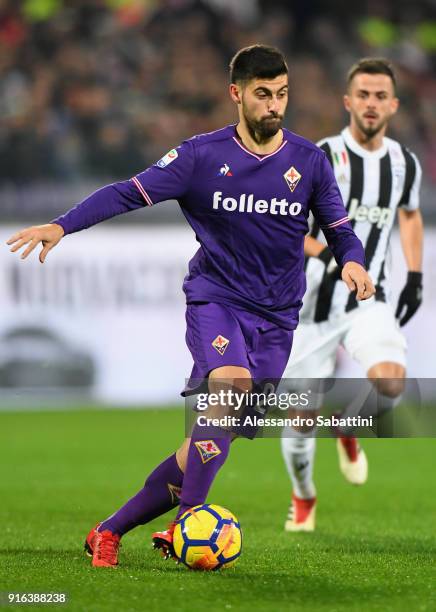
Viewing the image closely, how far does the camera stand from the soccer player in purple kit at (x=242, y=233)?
16.5 ft

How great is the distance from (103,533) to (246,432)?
2.46ft

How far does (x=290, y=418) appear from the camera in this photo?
7090mm

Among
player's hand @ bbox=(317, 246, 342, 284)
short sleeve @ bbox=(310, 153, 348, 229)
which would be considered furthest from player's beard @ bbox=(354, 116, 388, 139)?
short sleeve @ bbox=(310, 153, 348, 229)

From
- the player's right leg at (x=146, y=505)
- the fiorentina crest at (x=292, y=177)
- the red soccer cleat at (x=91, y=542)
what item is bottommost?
the red soccer cleat at (x=91, y=542)

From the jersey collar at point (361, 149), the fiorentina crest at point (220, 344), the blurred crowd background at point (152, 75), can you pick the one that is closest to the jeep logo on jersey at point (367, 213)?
the jersey collar at point (361, 149)

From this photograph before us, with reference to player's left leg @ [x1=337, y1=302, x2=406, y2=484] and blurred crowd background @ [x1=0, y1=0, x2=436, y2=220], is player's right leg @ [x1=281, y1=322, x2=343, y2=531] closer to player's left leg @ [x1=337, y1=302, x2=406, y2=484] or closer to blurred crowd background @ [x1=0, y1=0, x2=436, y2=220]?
player's left leg @ [x1=337, y1=302, x2=406, y2=484]

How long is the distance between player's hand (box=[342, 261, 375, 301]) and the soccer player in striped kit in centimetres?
171

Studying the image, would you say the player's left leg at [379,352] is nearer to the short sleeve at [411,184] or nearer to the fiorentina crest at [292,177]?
the short sleeve at [411,184]

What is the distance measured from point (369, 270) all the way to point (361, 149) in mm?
722

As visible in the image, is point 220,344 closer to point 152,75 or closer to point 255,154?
point 255,154

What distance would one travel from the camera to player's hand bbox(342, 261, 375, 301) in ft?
16.3

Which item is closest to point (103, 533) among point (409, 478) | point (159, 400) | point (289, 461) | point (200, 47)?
point (289, 461)

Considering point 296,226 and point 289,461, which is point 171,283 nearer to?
point 289,461

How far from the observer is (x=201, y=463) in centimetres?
496
